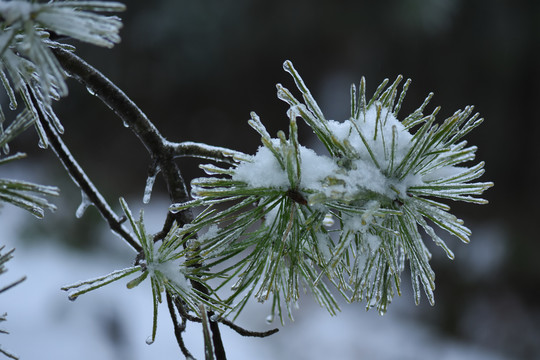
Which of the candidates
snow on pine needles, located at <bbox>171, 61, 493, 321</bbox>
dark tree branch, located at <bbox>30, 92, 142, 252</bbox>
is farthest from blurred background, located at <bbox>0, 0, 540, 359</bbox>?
snow on pine needles, located at <bbox>171, 61, 493, 321</bbox>

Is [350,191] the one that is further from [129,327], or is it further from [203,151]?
[129,327]

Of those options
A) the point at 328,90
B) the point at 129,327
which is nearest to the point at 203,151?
the point at 129,327

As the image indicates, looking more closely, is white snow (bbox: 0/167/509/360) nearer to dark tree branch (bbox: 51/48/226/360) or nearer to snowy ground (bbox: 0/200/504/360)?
snowy ground (bbox: 0/200/504/360)

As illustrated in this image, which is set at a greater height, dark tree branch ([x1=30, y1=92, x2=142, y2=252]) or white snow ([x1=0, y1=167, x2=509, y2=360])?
dark tree branch ([x1=30, y1=92, x2=142, y2=252])

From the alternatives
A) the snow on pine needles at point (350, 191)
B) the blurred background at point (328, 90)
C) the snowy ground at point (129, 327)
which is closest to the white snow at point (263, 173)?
the snow on pine needles at point (350, 191)

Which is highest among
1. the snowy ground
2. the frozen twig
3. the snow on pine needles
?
the frozen twig

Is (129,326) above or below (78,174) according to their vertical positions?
below

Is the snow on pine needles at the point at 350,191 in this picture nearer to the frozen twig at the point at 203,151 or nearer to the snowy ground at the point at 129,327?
the frozen twig at the point at 203,151
